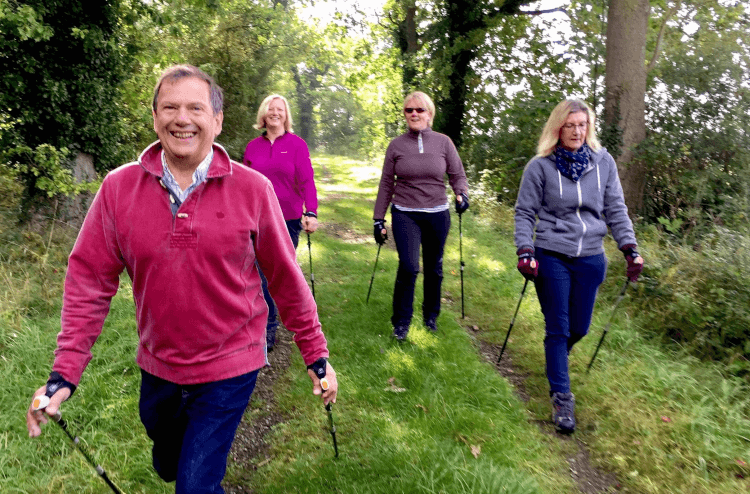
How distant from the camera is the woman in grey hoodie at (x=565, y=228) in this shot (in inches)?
170

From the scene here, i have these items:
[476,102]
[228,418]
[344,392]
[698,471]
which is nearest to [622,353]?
[698,471]

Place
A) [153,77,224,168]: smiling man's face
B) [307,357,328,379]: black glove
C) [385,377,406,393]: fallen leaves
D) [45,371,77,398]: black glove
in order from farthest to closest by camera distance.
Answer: [385,377,406,393]: fallen leaves < [307,357,328,379]: black glove < [153,77,224,168]: smiling man's face < [45,371,77,398]: black glove

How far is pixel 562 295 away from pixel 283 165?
3.08 meters

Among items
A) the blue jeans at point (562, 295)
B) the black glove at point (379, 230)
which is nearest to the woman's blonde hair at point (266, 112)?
the black glove at point (379, 230)

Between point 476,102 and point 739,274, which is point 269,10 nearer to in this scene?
point 476,102

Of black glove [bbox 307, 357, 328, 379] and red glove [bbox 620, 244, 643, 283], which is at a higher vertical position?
black glove [bbox 307, 357, 328, 379]

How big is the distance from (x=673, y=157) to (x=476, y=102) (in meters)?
8.19

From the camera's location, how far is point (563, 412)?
4336 mm

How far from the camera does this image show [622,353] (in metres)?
5.68

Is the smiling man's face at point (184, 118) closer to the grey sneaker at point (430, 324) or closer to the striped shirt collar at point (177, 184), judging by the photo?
the striped shirt collar at point (177, 184)

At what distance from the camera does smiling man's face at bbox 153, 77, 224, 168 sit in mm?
2180

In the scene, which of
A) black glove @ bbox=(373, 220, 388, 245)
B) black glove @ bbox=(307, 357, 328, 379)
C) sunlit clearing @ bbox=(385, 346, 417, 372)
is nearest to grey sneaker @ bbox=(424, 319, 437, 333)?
sunlit clearing @ bbox=(385, 346, 417, 372)

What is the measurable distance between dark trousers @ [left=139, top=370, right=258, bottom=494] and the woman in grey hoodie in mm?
2775

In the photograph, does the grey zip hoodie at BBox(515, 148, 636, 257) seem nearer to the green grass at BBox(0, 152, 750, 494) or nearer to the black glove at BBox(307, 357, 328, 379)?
the green grass at BBox(0, 152, 750, 494)
